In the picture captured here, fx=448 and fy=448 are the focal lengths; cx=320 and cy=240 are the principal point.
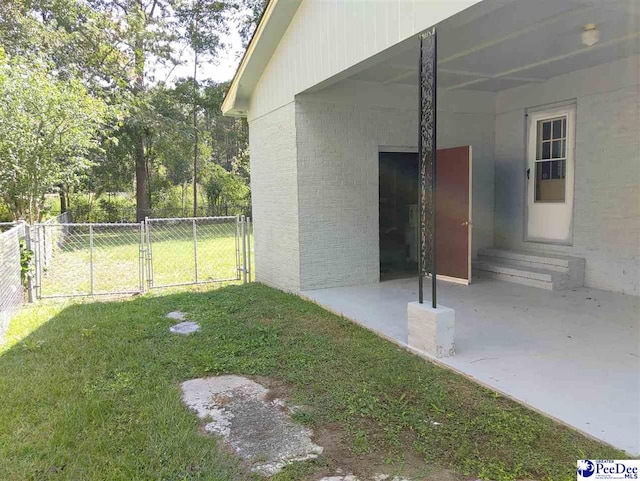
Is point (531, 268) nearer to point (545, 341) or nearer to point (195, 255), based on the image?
point (545, 341)

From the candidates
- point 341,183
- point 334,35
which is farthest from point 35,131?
point 334,35

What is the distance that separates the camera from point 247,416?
10.3ft

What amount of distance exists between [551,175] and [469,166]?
140 cm

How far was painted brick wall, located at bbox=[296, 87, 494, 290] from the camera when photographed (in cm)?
652

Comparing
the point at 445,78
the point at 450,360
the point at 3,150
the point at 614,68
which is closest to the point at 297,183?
the point at 445,78

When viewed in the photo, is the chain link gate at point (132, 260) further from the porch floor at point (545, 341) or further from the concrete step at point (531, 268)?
the concrete step at point (531, 268)

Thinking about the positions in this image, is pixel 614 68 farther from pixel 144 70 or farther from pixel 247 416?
pixel 144 70

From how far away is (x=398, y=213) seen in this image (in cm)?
812

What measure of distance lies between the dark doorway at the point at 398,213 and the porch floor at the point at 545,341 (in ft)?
4.83

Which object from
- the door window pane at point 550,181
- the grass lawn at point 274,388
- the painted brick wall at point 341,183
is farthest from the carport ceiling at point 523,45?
the grass lawn at point 274,388

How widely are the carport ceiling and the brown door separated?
1173mm

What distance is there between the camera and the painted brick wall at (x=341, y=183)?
652 cm

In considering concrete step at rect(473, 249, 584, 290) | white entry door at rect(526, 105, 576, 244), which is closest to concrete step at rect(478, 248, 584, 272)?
concrete step at rect(473, 249, 584, 290)

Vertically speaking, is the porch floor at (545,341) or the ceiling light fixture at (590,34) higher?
the ceiling light fixture at (590,34)
